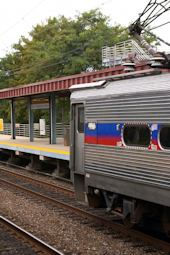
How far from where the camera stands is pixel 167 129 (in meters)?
5.44

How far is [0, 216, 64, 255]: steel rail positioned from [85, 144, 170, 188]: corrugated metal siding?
5.95ft

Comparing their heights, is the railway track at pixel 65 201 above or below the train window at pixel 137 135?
below

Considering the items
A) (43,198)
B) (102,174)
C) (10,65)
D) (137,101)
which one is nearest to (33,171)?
(43,198)

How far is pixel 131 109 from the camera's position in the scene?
Answer: 619 centimetres

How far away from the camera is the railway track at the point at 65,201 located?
22.0 feet

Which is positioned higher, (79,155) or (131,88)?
(131,88)

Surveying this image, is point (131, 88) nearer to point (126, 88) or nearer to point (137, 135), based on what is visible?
point (126, 88)

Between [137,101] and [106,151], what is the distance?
1311mm

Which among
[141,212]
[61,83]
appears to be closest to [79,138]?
[141,212]

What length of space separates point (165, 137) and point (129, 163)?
987mm

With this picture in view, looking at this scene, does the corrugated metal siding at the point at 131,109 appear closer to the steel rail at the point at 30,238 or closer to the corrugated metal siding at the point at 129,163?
the corrugated metal siding at the point at 129,163

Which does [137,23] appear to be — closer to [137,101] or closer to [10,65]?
[137,101]

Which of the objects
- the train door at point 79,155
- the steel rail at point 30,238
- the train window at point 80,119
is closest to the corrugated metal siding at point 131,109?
the train window at point 80,119

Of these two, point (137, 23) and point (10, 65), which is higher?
point (10, 65)
